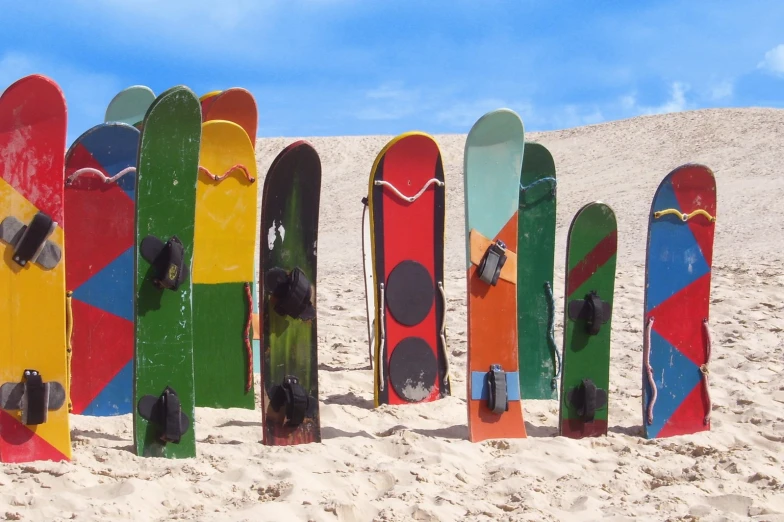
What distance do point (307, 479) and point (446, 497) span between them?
56cm

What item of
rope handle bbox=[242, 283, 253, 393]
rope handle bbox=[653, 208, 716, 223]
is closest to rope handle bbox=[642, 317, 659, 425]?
rope handle bbox=[653, 208, 716, 223]

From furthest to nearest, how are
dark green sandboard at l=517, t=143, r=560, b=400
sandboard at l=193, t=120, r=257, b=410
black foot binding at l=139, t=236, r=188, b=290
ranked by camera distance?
dark green sandboard at l=517, t=143, r=560, b=400 < sandboard at l=193, t=120, r=257, b=410 < black foot binding at l=139, t=236, r=188, b=290

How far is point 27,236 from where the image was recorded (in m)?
3.64

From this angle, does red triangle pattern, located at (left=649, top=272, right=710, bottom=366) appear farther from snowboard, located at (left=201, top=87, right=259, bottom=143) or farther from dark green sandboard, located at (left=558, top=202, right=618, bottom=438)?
snowboard, located at (left=201, top=87, right=259, bottom=143)

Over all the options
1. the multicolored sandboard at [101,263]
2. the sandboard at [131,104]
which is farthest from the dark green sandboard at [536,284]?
the sandboard at [131,104]

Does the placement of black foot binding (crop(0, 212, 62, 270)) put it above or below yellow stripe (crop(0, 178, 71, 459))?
above

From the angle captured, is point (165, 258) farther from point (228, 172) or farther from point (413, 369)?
point (413, 369)

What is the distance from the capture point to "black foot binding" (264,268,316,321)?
13.5 ft

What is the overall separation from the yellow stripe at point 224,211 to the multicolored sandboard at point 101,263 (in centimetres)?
39

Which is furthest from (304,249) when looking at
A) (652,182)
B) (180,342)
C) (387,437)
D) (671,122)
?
(671,122)

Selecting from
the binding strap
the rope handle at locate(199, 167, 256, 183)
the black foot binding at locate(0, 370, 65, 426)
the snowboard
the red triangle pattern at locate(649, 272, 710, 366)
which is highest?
the snowboard

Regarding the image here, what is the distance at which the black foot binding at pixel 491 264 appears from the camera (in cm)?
462

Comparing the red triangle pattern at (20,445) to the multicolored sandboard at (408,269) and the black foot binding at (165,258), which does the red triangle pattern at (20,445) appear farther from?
the multicolored sandboard at (408,269)

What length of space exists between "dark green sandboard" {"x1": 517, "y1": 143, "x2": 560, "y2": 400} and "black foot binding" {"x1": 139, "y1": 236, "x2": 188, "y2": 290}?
2541 mm
